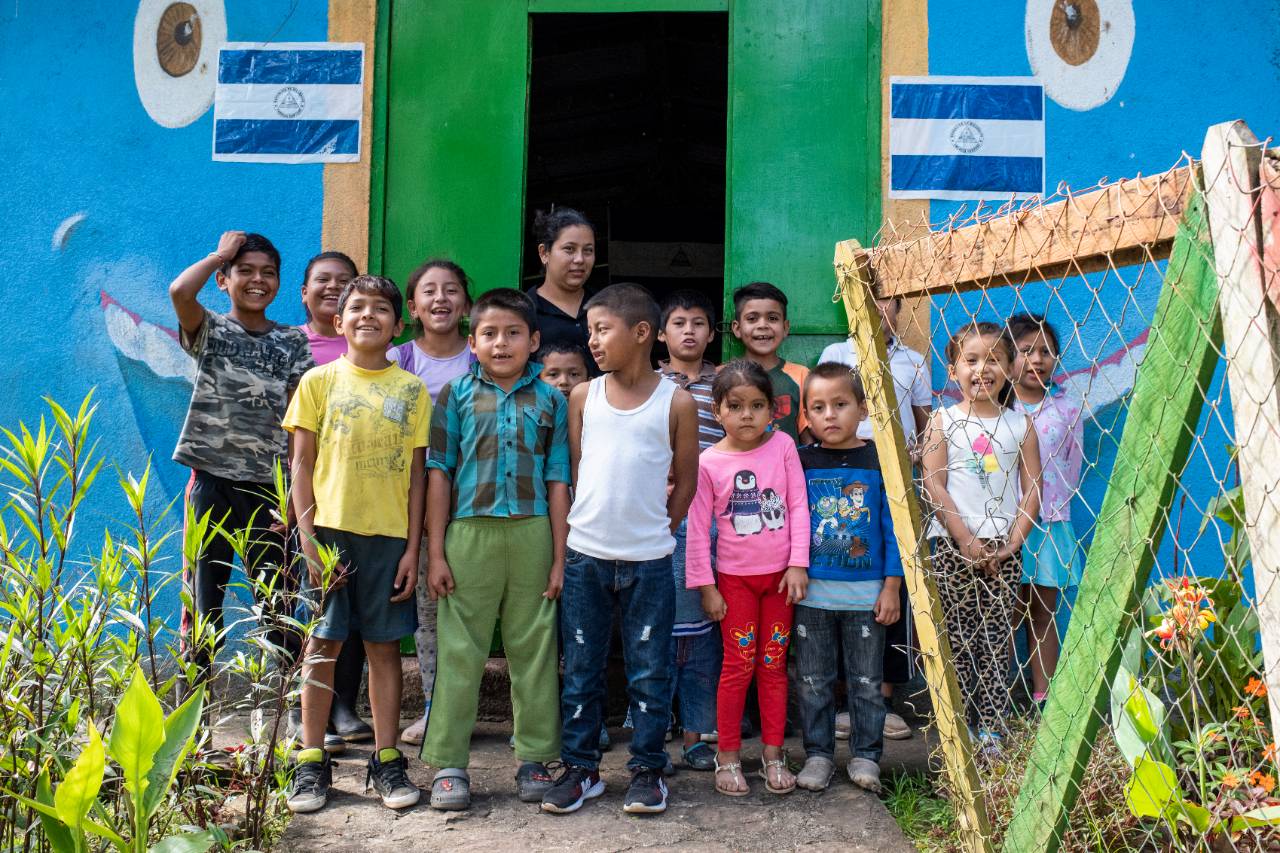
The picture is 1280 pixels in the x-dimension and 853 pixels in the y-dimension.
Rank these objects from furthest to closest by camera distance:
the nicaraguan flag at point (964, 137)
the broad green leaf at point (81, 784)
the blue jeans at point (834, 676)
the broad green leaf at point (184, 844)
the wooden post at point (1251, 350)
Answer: the nicaraguan flag at point (964, 137), the blue jeans at point (834, 676), the broad green leaf at point (184, 844), the broad green leaf at point (81, 784), the wooden post at point (1251, 350)

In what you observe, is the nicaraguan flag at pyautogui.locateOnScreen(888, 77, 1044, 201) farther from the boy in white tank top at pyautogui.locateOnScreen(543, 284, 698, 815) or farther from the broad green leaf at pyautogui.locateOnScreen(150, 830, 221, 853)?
the broad green leaf at pyautogui.locateOnScreen(150, 830, 221, 853)

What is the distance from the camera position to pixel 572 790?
3023 mm

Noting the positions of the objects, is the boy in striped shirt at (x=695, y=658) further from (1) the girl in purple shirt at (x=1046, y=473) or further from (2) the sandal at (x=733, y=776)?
(1) the girl in purple shirt at (x=1046, y=473)

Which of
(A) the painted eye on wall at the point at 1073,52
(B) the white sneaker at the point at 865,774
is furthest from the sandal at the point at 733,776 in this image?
(A) the painted eye on wall at the point at 1073,52

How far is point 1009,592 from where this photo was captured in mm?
3473

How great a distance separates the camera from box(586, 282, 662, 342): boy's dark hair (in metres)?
3.16

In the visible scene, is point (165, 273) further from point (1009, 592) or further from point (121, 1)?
point (1009, 592)

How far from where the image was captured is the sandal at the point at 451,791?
3.00 meters

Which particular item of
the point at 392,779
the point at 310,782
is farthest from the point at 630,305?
the point at 310,782

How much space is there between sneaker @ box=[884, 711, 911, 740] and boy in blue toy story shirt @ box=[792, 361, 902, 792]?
1.40ft

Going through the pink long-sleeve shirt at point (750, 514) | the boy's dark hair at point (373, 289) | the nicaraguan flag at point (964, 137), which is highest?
the nicaraguan flag at point (964, 137)

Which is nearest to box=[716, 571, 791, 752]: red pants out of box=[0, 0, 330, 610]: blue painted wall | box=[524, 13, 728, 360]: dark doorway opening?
box=[0, 0, 330, 610]: blue painted wall

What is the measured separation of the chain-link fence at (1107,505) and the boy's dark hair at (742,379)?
0.49 meters

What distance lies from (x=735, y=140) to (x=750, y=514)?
166cm
